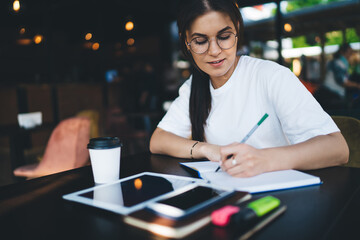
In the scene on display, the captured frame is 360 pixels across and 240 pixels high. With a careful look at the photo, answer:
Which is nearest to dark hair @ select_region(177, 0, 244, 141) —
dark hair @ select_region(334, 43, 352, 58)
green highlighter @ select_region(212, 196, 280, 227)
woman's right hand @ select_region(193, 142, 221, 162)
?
woman's right hand @ select_region(193, 142, 221, 162)

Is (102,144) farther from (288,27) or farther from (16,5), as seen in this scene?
(16,5)

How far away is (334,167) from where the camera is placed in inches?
43.8

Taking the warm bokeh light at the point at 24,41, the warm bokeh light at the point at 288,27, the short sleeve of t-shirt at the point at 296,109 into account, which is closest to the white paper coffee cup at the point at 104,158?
the short sleeve of t-shirt at the point at 296,109

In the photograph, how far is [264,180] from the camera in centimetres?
90

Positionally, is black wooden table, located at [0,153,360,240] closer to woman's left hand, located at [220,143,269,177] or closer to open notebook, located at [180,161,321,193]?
open notebook, located at [180,161,321,193]

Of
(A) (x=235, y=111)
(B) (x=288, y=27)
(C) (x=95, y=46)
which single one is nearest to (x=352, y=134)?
(A) (x=235, y=111)

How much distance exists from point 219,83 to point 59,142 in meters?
1.64

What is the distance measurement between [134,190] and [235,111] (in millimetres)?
859

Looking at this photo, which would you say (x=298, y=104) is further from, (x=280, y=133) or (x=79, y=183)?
(x=79, y=183)

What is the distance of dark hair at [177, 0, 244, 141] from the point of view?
1.38 meters

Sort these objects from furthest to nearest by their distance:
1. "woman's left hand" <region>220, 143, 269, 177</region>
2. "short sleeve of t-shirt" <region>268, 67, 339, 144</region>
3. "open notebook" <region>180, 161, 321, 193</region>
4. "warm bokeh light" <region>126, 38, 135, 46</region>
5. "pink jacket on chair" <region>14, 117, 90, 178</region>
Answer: "warm bokeh light" <region>126, 38, 135, 46</region>
"pink jacket on chair" <region>14, 117, 90, 178</region>
"short sleeve of t-shirt" <region>268, 67, 339, 144</region>
"woman's left hand" <region>220, 143, 269, 177</region>
"open notebook" <region>180, 161, 321, 193</region>

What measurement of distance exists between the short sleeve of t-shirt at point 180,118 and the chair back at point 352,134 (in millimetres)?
754

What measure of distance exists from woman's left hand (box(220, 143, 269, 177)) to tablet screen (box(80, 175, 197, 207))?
0.16 m

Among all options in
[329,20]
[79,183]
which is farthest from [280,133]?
[329,20]
